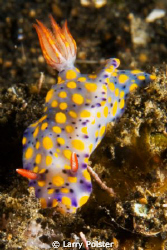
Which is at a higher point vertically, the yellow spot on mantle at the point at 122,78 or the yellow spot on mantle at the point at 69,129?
the yellow spot on mantle at the point at 122,78

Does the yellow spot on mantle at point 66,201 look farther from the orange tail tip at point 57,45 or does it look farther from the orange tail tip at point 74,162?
the orange tail tip at point 57,45

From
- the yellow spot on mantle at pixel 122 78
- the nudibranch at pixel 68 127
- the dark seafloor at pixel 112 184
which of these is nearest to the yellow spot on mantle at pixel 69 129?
the nudibranch at pixel 68 127

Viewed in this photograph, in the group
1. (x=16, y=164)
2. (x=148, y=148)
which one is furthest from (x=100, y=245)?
(x=16, y=164)

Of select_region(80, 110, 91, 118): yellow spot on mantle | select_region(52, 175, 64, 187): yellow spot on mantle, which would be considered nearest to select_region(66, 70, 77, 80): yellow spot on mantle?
select_region(80, 110, 91, 118): yellow spot on mantle

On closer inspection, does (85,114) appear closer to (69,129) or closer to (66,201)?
(69,129)

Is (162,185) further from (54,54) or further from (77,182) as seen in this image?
(54,54)

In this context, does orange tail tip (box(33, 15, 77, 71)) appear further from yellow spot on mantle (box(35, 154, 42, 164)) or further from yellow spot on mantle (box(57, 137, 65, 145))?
yellow spot on mantle (box(35, 154, 42, 164))

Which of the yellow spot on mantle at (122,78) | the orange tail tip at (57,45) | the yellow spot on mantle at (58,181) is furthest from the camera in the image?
the yellow spot on mantle at (122,78)
